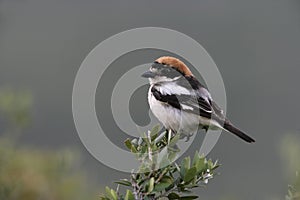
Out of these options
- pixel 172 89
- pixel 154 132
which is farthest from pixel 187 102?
pixel 154 132

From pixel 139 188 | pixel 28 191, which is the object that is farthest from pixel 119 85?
pixel 28 191

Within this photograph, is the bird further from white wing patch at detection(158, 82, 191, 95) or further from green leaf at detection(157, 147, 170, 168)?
green leaf at detection(157, 147, 170, 168)

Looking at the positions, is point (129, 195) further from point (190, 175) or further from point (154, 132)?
point (154, 132)

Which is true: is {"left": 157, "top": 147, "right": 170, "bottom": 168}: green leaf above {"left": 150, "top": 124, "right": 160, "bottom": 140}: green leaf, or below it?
below

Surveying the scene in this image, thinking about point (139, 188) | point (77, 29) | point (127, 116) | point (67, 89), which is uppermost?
point (77, 29)

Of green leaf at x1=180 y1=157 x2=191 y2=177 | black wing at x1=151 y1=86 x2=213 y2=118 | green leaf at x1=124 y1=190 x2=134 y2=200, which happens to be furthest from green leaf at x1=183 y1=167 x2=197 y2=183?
black wing at x1=151 y1=86 x2=213 y2=118

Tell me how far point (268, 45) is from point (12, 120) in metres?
19.4

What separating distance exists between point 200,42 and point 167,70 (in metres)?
15.0

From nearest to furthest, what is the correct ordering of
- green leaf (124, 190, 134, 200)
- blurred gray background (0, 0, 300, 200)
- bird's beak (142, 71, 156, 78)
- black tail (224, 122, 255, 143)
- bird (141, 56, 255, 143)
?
green leaf (124, 190, 134, 200), black tail (224, 122, 255, 143), bird (141, 56, 255, 143), bird's beak (142, 71, 156, 78), blurred gray background (0, 0, 300, 200)

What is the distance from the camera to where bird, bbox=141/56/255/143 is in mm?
4559

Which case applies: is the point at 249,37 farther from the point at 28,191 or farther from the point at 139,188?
the point at 139,188

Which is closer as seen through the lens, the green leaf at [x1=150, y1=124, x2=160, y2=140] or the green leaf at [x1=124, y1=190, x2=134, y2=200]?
the green leaf at [x1=124, y1=190, x2=134, y2=200]

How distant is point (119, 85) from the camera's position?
167 inches

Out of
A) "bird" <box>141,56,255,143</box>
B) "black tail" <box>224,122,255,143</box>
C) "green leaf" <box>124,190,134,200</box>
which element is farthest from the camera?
"bird" <box>141,56,255,143</box>
